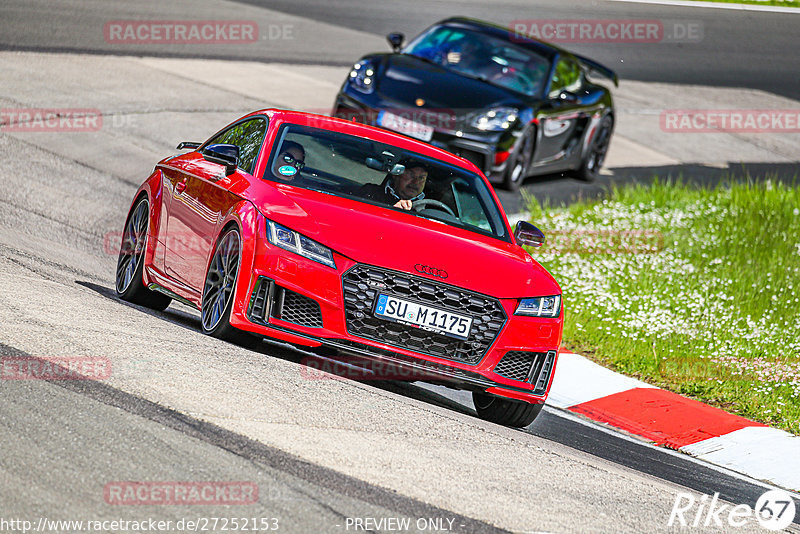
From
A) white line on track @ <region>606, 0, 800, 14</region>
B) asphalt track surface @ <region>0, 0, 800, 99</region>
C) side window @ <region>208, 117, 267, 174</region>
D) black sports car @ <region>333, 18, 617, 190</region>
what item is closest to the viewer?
side window @ <region>208, 117, 267, 174</region>

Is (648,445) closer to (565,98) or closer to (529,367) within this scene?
(529,367)

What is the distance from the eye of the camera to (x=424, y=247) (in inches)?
291

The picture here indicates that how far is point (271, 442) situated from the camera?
5660 mm

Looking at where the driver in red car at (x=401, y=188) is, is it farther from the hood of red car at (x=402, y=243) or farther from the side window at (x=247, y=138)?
the side window at (x=247, y=138)

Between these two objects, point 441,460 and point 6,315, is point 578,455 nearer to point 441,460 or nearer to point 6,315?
point 441,460

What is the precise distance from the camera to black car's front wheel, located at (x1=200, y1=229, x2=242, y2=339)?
7.26 m

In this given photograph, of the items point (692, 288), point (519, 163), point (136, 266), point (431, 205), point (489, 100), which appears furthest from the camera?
point (519, 163)

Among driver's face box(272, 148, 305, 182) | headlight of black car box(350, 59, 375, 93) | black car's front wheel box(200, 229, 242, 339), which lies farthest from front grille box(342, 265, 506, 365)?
headlight of black car box(350, 59, 375, 93)

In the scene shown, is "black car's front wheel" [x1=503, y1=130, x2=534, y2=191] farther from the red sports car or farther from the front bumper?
the front bumper

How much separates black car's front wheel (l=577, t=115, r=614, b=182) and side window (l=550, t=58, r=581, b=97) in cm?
76

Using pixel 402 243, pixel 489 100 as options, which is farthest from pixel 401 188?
pixel 489 100

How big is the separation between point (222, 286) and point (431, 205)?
1651 mm

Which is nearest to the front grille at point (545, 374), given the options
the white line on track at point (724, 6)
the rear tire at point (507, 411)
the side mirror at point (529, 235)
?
the rear tire at point (507, 411)

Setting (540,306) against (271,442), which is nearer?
(271,442)
